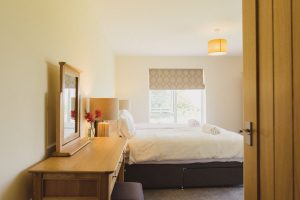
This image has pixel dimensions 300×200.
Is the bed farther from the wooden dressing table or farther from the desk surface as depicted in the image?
the wooden dressing table

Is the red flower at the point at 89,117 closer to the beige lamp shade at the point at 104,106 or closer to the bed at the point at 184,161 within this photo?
the beige lamp shade at the point at 104,106

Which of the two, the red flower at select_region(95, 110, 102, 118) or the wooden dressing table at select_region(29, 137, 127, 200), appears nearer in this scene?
the wooden dressing table at select_region(29, 137, 127, 200)

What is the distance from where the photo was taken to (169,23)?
368 cm

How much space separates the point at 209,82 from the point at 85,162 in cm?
529

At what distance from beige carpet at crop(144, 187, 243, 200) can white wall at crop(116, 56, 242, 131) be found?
3.14 metres

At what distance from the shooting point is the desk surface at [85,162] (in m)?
1.31

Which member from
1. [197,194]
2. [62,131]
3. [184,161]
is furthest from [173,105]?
[62,131]

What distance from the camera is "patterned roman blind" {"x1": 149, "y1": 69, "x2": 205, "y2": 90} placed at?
623 centimetres

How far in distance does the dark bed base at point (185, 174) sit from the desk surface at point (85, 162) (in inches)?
54.5

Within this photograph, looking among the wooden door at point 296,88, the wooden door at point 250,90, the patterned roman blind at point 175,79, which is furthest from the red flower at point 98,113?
the patterned roman blind at point 175,79

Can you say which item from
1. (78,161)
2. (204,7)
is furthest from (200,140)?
(78,161)

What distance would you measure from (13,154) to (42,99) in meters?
0.46

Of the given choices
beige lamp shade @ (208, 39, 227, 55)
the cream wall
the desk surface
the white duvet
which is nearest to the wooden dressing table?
the desk surface

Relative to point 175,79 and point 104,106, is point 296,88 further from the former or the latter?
point 175,79
